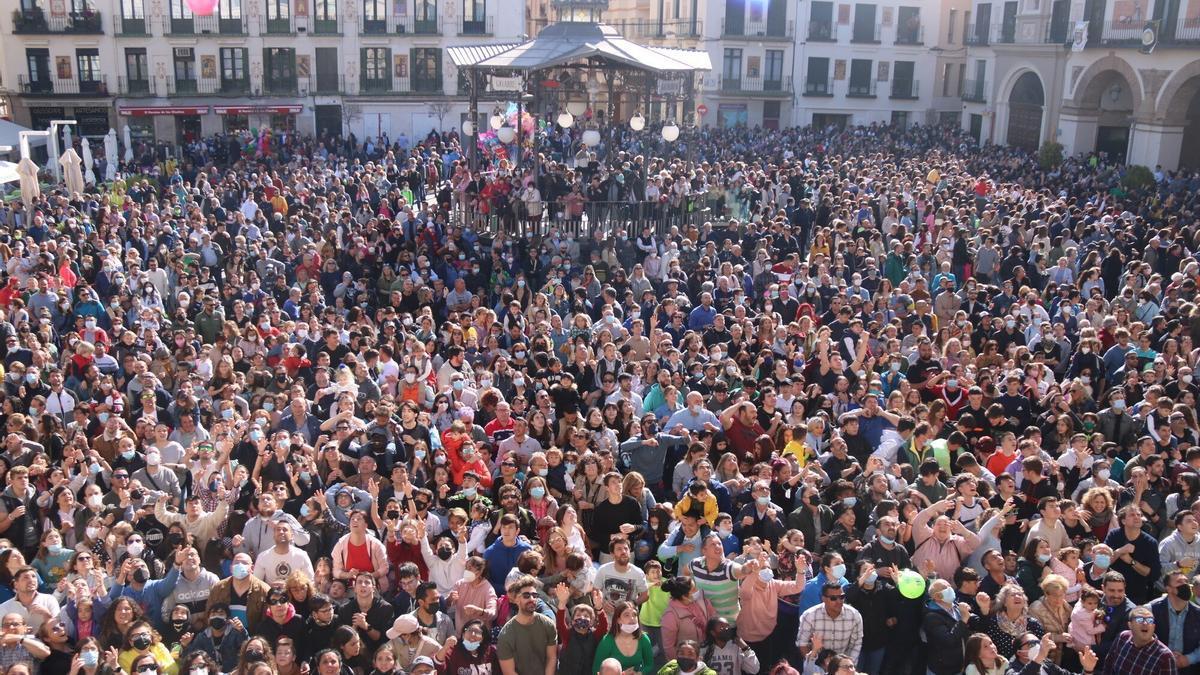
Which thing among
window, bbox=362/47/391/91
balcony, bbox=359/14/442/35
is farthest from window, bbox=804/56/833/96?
window, bbox=362/47/391/91

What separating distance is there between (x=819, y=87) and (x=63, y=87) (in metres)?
29.9

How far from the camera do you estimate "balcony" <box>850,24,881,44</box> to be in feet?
157

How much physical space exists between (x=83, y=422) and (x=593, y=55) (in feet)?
34.8

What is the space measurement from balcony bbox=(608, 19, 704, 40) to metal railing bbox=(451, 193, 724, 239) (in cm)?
2560

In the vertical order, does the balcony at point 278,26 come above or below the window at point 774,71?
above

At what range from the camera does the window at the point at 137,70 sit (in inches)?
1558

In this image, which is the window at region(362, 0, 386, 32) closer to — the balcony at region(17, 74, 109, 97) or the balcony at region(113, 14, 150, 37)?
the balcony at region(113, 14, 150, 37)

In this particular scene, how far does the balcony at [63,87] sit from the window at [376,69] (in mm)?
9147

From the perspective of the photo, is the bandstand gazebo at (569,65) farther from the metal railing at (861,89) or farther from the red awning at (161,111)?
the metal railing at (861,89)

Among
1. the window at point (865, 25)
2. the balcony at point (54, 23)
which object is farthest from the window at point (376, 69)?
the window at point (865, 25)

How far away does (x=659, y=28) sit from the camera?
50.3 metres

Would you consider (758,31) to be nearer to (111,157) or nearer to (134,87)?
(134,87)

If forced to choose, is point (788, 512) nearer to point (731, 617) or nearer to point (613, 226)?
point (731, 617)

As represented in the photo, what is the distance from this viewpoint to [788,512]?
28.7ft
